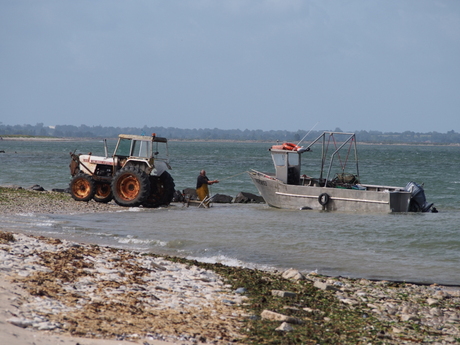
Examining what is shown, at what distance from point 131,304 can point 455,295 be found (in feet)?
15.4

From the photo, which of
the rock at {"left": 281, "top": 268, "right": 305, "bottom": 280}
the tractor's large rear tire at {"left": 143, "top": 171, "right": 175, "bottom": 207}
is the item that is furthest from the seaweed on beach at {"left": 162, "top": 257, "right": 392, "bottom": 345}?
the tractor's large rear tire at {"left": 143, "top": 171, "right": 175, "bottom": 207}

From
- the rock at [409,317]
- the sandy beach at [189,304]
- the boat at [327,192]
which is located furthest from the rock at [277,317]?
the boat at [327,192]

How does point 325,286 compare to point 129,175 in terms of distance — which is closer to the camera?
point 325,286

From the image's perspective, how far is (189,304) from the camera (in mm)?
6648

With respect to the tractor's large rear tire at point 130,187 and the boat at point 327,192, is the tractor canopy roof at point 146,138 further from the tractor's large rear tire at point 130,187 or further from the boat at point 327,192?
the boat at point 327,192

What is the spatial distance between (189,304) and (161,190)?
11.8 metres

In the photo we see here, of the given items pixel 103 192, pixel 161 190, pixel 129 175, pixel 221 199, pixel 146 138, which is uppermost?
pixel 146 138

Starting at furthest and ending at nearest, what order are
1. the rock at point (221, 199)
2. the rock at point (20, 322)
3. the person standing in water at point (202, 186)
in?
1. the rock at point (221, 199)
2. the person standing in water at point (202, 186)
3. the rock at point (20, 322)

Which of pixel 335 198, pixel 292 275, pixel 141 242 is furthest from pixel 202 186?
pixel 292 275

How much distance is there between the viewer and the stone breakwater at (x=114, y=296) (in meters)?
5.49

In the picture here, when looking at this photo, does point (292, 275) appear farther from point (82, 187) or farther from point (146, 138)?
point (82, 187)

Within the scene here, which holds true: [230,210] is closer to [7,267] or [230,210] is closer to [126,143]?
[126,143]

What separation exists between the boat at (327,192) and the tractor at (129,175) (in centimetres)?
393

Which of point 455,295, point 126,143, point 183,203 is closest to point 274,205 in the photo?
point 183,203
